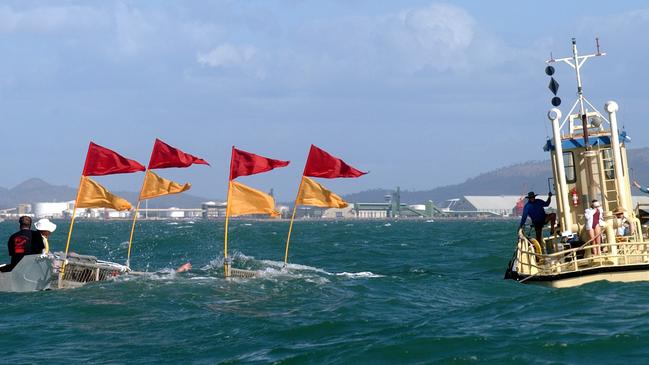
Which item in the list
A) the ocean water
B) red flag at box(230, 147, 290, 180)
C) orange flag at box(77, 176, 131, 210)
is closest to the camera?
the ocean water

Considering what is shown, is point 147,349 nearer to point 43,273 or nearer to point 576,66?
point 43,273

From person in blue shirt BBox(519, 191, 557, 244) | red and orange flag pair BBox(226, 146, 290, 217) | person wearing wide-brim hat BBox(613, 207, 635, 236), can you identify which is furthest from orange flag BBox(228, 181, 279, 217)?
person wearing wide-brim hat BBox(613, 207, 635, 236)

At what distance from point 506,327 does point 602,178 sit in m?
9.02

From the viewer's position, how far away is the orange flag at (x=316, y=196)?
25.6m

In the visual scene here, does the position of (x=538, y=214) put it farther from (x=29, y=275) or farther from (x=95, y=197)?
(x=29, y=275)

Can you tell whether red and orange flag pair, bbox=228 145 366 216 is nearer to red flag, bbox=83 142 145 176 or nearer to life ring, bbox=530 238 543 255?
red flag, bbox=83 142 145 176

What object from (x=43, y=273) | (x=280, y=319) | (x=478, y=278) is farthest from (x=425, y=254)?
(x=280, y=319)

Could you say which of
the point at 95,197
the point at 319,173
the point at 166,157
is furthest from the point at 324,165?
the point at 95,197

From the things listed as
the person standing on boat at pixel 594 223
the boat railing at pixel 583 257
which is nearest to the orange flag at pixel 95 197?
the boat railing at pixel 583 257

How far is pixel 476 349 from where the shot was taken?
15.4 m

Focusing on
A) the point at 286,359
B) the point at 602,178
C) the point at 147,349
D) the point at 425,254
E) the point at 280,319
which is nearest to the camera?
the point at 286,359

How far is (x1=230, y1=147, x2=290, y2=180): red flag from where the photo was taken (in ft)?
84.8

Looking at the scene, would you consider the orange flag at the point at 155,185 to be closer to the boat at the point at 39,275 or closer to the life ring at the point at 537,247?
the boat at the point at 39,275

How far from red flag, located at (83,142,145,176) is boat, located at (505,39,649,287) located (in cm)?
1086
